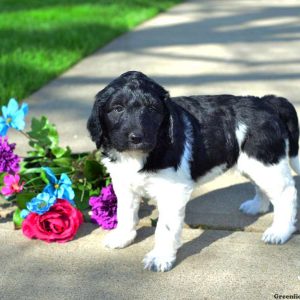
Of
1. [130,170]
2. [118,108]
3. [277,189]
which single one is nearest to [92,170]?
[130,170]

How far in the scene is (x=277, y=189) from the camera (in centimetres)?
422

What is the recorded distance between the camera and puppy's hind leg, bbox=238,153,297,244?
418 centimetres

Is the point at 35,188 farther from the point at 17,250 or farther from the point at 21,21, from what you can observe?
the point at 21,21

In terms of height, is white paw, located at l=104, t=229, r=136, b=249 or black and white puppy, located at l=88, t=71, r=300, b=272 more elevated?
black and white puppy, located at l=88, t=71, r=300, b=272

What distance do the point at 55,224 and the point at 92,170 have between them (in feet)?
2.37

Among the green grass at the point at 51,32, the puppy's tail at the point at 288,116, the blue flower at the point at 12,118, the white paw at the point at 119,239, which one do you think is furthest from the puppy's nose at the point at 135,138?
the green grass at the point at 51,32

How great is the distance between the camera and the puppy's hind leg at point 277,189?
418cm

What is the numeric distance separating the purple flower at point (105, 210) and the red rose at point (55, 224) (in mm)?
174

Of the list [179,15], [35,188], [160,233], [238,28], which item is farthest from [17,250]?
[179,15]

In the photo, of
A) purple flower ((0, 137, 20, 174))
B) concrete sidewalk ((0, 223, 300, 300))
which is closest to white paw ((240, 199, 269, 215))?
concrete sidewalk ((0, 223, 300, 300))

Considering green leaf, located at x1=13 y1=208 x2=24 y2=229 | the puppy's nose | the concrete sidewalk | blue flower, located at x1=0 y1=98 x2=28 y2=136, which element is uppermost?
the puppy's nose

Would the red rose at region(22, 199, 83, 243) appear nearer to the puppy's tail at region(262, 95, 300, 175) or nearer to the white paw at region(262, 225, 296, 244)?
the white paw at region(262, 225, 296, 244)

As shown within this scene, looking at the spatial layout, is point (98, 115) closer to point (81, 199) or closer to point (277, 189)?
point (81, 199)

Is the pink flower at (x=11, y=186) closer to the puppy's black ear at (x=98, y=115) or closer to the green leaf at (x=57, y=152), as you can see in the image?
the green leaf at (x=57, y=152)
